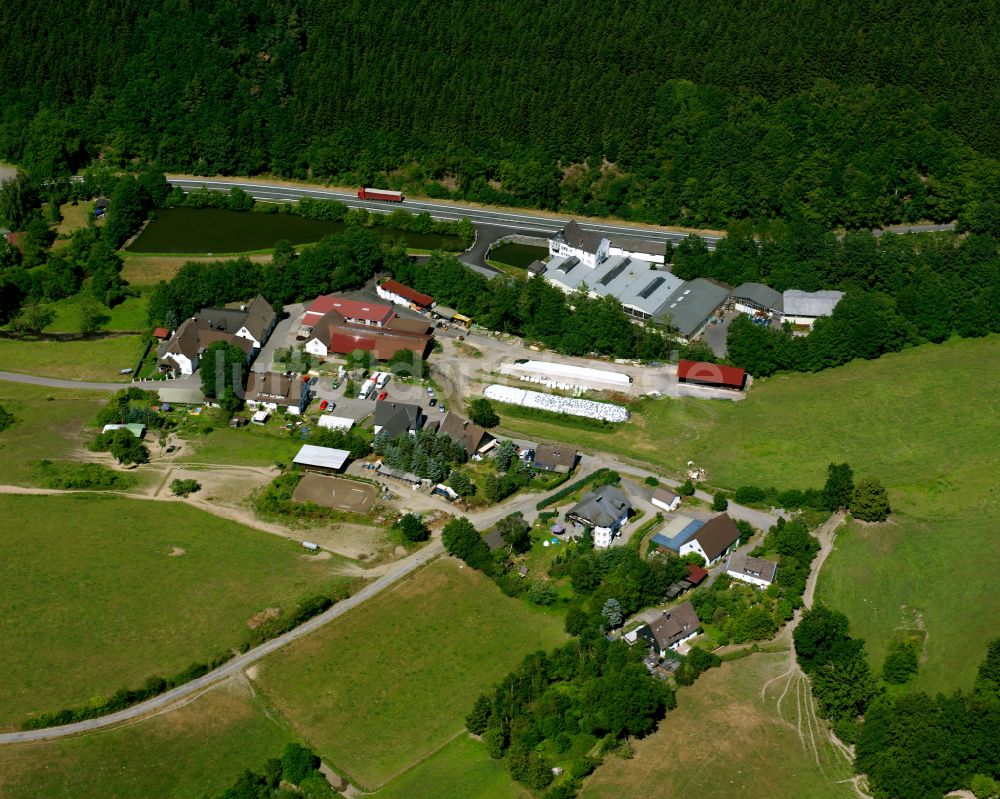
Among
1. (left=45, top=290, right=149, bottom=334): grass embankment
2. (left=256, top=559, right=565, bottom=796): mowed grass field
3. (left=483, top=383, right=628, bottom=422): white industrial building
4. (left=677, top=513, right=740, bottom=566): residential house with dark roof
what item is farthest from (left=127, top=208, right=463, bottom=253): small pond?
(left=256, top=559, right=565, bottom=796): mowed grass field

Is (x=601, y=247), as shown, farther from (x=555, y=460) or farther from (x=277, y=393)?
(x=277, y=393)

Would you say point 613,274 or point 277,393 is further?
point 613,274

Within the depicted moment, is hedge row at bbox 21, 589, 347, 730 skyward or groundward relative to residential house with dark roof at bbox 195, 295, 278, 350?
groundward

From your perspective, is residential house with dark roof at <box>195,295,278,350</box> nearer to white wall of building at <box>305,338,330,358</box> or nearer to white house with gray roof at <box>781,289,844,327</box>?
white wall of building at <box>305,338,330,358</box>

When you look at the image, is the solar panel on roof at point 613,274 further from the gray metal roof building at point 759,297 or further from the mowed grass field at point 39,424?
the mowed grass field at point 39,424

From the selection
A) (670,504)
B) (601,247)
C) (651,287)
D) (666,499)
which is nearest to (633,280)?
(651,287)

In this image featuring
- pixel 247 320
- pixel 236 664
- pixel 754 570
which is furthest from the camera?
pixel 247 320
